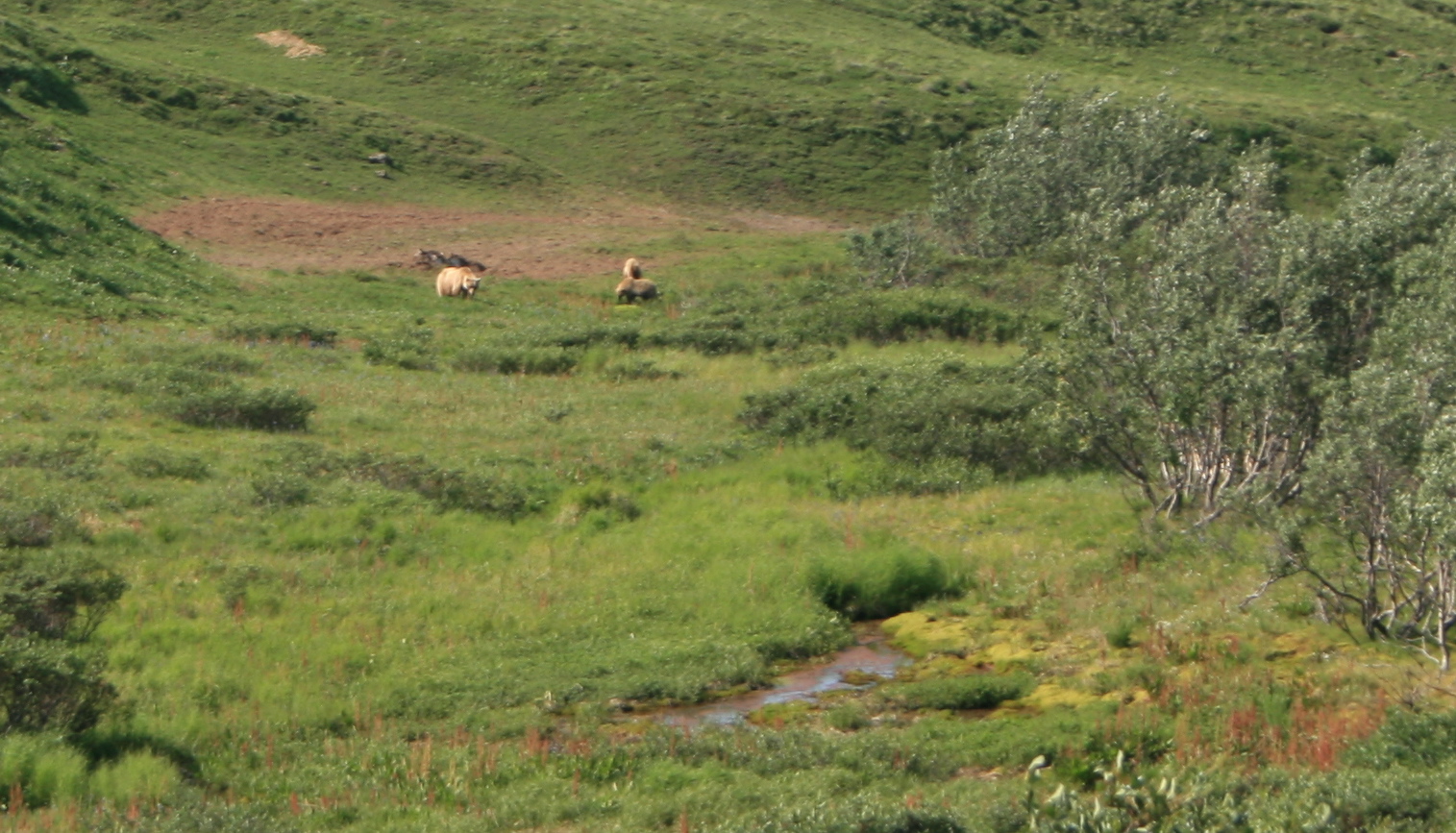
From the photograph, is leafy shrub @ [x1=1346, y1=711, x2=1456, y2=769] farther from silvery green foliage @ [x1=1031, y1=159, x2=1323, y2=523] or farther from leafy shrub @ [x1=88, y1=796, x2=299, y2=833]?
A: leafy shrub @ [x1=88, y1=796, x2=299, y2=833]

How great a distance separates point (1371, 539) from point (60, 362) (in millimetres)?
16824

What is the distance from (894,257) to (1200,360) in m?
18.9

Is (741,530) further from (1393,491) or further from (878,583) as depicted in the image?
(1393,491)

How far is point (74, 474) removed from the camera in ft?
53.8

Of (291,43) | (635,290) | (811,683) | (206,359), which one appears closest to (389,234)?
(635,290)

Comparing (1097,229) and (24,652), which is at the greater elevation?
(1097,229)

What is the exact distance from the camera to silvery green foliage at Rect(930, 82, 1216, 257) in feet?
123

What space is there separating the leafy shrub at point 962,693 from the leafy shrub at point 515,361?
1354 centimetres

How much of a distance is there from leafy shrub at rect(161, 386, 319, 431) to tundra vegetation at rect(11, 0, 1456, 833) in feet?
0.14

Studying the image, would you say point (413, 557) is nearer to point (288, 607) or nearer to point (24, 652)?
point (288, 607)

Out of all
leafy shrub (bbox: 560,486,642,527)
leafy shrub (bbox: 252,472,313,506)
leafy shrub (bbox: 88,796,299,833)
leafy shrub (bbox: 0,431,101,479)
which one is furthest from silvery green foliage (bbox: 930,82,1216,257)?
leafy shrub (bbox: 88,796,299,833)

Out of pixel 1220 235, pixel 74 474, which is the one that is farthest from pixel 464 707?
pixel 1220 235

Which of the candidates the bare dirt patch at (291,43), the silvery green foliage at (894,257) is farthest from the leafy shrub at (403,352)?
the bare dirt patch at (291,43)

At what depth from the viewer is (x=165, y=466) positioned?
1720 cm
